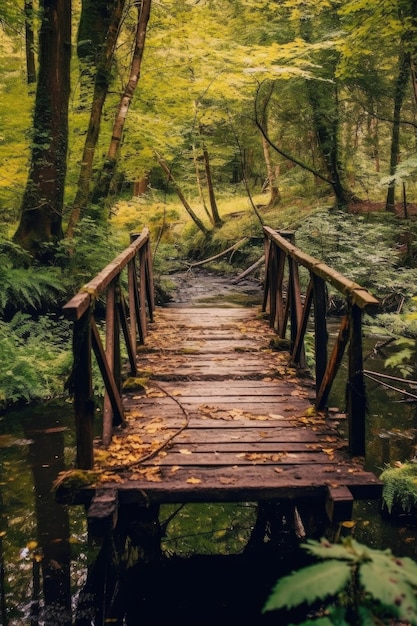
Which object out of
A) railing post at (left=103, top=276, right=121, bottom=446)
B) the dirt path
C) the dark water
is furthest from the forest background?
railing post at (left=103, top=276, right=121, bottom=446)

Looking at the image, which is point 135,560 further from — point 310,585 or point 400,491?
point 310,585

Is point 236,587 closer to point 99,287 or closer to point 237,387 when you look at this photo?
point 237,387

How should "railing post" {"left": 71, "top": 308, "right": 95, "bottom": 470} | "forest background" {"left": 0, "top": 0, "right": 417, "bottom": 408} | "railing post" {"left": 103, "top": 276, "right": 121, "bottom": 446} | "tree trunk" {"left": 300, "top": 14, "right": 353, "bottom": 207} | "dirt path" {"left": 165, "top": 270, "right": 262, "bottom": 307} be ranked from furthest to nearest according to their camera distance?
"tree trunk" {"left": 300, "top": 14, "right": 353, "bottom": 207} → "dirt path" {"left": 165, "top": 270, "right": 262, "bottom": 307} → "forest background" {"left": 0, "top": 0, "right": 417, "bottom": 408} → "railing post" {"left": 103, "top": 276, "right": 121, "bottom": 446} → "railing post" {"left": 71, "top": 308, "right": 95, "bottom": 470}

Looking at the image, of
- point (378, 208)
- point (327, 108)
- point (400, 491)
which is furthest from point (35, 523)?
point (378, 208)

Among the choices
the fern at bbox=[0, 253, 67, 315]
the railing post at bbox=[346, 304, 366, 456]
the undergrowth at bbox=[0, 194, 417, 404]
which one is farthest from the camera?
the fern at bbox=[0, 253, 67, 315]

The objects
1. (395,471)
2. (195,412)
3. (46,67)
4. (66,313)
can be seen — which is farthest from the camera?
(46,67)

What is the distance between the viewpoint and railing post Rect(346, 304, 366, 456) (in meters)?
3.55

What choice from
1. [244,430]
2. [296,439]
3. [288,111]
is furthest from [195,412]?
[288,111]

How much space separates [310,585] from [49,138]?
8945 millimetres

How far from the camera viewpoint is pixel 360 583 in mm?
1369

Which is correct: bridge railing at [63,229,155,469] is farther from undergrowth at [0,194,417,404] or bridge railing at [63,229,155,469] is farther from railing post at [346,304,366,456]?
undergrowth at [0,194,417,404]

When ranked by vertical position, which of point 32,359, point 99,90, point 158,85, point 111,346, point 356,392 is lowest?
point 32,359

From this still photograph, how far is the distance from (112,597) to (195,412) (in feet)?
5.16

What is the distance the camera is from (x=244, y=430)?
416cm
